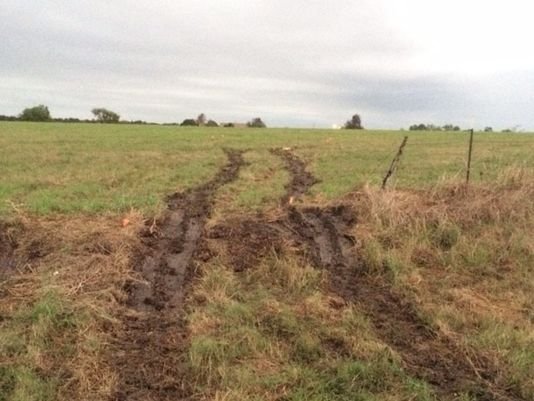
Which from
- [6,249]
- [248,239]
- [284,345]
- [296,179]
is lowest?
[284,345]

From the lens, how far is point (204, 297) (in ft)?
23.5

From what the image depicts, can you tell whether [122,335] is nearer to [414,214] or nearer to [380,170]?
[414,214]

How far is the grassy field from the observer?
547 centimetres

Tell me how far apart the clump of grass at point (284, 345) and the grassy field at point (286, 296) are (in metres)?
0.02

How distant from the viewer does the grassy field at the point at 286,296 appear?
547 centimetres

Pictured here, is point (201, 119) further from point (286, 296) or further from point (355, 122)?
point (286, 296)

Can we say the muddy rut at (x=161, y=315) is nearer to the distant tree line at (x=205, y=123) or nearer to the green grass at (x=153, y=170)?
the green grass at (x=153, y=170)

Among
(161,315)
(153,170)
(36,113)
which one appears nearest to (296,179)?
(153,170)

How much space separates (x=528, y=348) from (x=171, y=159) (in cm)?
1518

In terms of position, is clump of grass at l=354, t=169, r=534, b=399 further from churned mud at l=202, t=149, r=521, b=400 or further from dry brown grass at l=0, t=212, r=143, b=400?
dry brown grass at l=0, t=212, r=143, b=400

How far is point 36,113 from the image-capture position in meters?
89.2

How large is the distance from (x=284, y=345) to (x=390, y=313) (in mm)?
1583

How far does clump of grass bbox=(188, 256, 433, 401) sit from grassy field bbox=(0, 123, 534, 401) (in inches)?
0.7

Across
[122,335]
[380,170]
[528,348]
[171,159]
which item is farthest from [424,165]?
[122,335]
